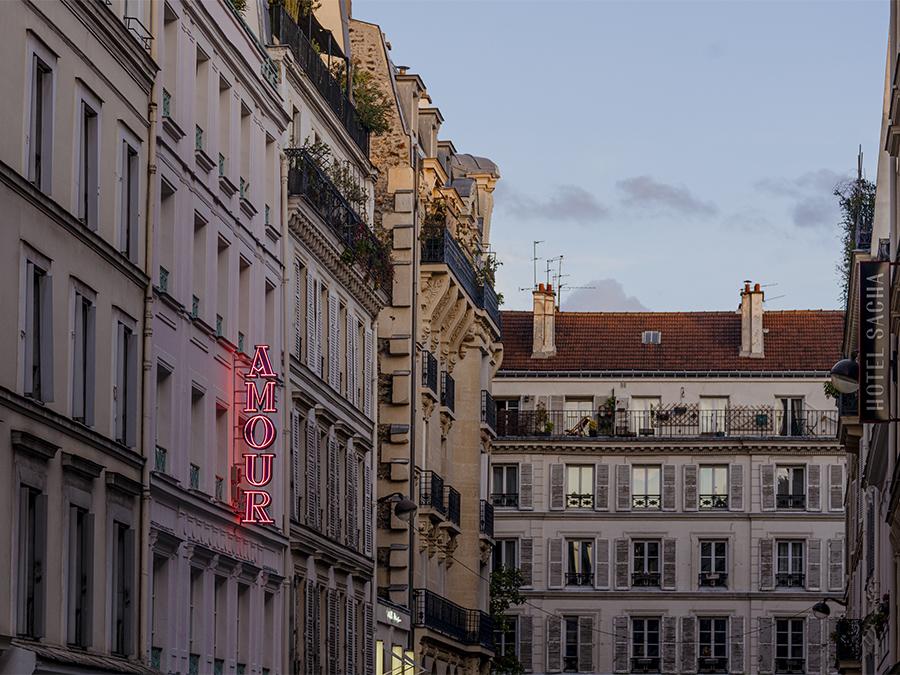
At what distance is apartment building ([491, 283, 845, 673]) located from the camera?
297 ft

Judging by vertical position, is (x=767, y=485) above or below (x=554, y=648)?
above

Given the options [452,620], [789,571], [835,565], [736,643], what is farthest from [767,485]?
[452,620]

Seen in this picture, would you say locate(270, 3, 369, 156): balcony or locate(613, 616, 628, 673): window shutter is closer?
locate(270, 3, 369, 156): balcony

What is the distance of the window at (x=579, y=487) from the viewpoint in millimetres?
92125

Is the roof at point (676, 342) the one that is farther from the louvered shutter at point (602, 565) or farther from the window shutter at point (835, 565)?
the louvered shutter at point (602, 565)

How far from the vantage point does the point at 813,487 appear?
91000 millimetres

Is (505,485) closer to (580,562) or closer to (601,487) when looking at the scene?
(601,487)

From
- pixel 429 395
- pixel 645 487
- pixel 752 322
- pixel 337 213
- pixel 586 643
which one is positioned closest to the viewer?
pixel 337 213

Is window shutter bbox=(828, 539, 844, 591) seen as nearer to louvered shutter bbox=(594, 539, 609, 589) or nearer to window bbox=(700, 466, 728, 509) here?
window bbox=(700, 466, 728, 509)

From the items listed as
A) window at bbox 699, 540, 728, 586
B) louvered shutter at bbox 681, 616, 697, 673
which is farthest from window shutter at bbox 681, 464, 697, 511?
louvered shutter at bbox 681, 616, 697, 673

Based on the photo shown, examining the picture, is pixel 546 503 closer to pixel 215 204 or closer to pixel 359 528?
pixel 359 528

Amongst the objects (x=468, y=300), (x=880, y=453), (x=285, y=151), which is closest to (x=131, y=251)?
(x=285, y=151)

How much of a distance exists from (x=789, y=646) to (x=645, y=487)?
9.00 meters

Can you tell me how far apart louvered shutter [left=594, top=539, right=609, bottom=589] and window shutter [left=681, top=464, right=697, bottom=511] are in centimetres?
378
